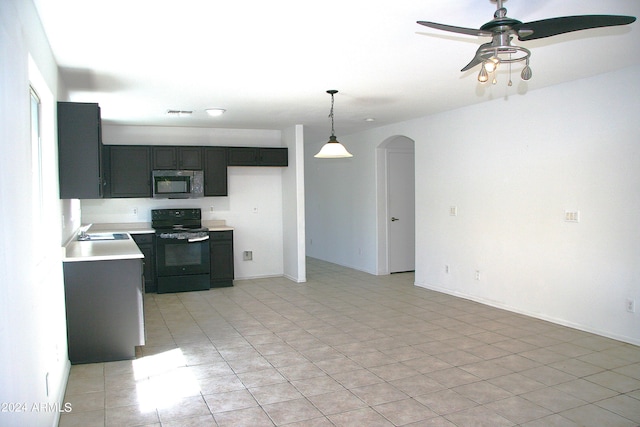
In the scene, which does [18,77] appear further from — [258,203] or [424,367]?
[258,203]

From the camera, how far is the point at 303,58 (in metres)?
3.74

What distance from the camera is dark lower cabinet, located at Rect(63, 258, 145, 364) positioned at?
4016 millimetres

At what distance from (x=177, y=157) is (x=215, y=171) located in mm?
598

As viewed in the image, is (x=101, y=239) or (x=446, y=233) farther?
(x=446, y=233)

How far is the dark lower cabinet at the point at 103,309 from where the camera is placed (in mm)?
4016

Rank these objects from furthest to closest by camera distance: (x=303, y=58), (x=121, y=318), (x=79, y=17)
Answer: (x=121, y=318)
(x=303, y=58)
(x=79, y=17)

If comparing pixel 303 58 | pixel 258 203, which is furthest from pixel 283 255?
pixel 303 58

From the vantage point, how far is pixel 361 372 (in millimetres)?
3744

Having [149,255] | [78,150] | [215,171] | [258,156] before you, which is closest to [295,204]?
[258,156]

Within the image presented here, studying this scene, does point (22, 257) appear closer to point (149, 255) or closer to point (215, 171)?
point (149, 255)

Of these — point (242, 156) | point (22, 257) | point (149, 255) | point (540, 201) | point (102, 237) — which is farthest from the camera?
point (242, 156)

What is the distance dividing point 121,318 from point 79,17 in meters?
2.46

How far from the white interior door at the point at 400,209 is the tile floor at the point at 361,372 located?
2336 mm

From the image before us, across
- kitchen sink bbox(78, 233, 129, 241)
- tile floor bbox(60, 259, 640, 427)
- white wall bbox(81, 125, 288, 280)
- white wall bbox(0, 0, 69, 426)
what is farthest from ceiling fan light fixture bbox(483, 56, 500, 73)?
white wall bbox(81, 125, 288, 280)
